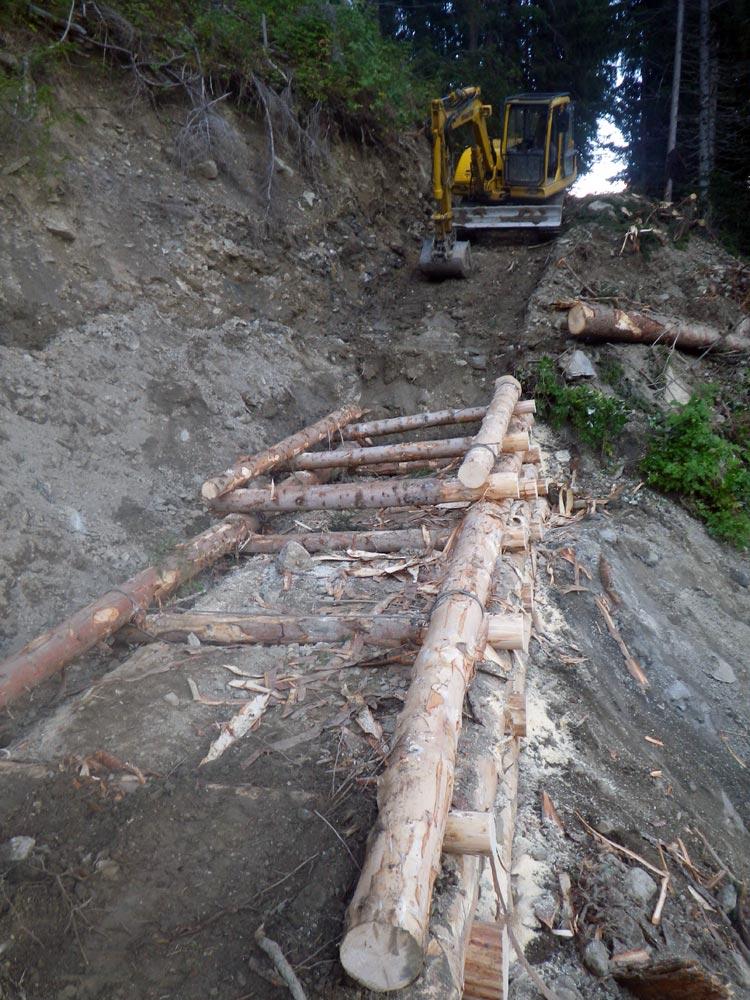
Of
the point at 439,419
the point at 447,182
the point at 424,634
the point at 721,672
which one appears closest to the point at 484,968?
the point at 424,634

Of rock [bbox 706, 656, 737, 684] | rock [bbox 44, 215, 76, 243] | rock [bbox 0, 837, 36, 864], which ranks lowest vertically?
rock [bbox 706, 656, 737, 684]

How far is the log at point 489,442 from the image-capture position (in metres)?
4.69

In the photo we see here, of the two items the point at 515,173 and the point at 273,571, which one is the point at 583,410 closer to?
the point at 273,571

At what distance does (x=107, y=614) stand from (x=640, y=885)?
3.41 metres

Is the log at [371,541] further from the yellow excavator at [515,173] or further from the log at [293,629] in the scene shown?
the yellow excavator at [515,173]

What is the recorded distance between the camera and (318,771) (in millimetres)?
2824

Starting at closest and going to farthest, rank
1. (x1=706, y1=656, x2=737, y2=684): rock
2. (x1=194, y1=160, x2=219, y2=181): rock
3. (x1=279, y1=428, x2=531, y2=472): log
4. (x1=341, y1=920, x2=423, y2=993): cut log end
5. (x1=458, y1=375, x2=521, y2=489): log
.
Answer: (x1=341, y1=920, x2=423, y2=993): cut log end < (x1=458, y1=375, x2=521, y2=489): log < (x1=706, y1=656, x2=737, y2=684): rock < (x1=279, y1=428, x2=531, y2=472): log < (x1=194, y1=160, x2=219, y2=181): rock

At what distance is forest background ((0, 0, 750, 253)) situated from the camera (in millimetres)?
7758

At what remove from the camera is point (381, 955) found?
1.84 metres

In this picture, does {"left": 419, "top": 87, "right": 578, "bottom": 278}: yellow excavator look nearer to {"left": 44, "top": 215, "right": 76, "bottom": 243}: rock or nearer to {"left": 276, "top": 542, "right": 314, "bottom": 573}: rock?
{"left": 44, "top": 215, "right": 76, "bottom": 243}: rock

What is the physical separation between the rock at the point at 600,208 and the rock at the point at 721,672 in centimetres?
818

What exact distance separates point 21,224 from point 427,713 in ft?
21.9

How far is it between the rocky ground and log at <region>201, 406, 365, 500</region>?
26.8 inches

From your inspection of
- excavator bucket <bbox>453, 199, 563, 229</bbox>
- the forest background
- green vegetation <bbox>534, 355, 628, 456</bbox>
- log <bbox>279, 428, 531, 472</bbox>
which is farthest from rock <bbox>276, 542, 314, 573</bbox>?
excavator bucket <bbox>453, 199, 563, 229</bbox>
